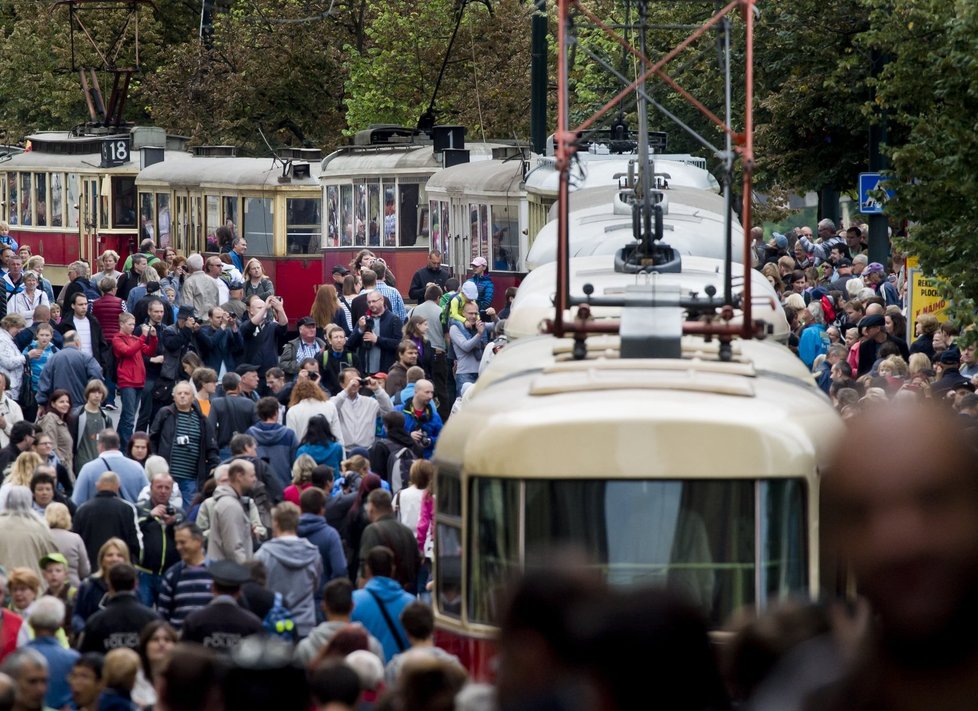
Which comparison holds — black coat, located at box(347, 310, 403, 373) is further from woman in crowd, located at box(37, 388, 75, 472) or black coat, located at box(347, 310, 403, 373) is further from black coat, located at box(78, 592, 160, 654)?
black coat, located at box(78, 592, 160, 654)

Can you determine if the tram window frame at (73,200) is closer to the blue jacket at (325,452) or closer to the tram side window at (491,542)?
the blue jacket at (325,452)

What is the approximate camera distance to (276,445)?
49.8 ft

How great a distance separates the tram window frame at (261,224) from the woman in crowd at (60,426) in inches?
721

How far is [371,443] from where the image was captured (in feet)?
54.5

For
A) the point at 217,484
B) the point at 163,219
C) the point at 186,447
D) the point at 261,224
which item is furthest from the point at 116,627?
the point at 163,219

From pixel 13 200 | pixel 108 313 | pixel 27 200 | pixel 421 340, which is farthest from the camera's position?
Answer: pixel 13 200

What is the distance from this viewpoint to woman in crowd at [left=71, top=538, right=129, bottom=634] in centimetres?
1038

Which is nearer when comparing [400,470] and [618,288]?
[618,288]

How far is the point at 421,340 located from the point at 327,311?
1.93m

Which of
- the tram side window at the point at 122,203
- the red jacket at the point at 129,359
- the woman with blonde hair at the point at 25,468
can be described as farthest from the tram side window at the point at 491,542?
the tram side window at the point at 122,203

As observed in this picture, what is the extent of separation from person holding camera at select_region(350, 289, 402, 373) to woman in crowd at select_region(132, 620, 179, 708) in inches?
454

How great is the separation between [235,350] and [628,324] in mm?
11878

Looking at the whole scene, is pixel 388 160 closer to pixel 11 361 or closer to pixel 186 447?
pixel 11 361

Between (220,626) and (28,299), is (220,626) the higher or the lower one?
the lower one
